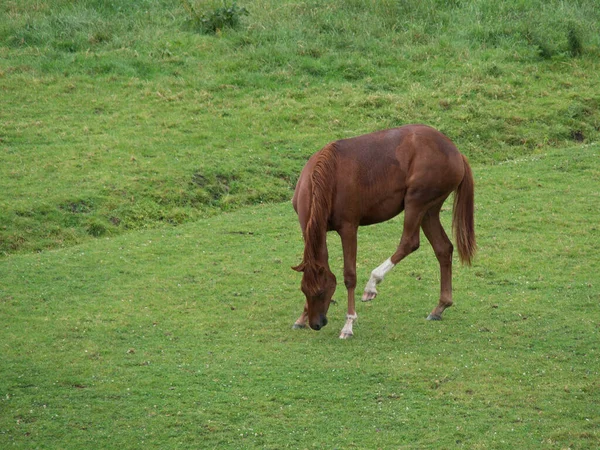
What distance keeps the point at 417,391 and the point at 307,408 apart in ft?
3.18

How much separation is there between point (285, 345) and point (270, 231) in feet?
12.7

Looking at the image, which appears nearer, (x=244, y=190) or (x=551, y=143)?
(x=244, y=190)

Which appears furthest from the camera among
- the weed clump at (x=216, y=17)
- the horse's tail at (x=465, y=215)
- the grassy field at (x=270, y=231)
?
the weed clump at (x=216, y=17)

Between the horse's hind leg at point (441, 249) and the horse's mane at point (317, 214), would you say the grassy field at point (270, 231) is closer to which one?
the horse's hind leg at point (441, 249)

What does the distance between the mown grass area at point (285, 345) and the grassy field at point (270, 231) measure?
3 centimetres

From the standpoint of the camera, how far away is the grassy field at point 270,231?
7320 mm

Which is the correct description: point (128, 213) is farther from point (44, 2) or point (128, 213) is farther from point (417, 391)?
point (44, 2)

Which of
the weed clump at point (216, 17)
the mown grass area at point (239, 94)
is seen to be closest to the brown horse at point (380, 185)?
the mown grass area at point (239, 94)

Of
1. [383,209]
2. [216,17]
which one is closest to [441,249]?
[383,209]

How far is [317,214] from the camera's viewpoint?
870 centimetres

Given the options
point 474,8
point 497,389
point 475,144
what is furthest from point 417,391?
point 474,8

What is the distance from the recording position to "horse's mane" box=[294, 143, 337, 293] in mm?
8570

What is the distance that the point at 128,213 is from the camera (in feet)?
41.8

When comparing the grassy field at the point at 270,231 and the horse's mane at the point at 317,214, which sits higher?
the horse's mane at the point at 317,214
